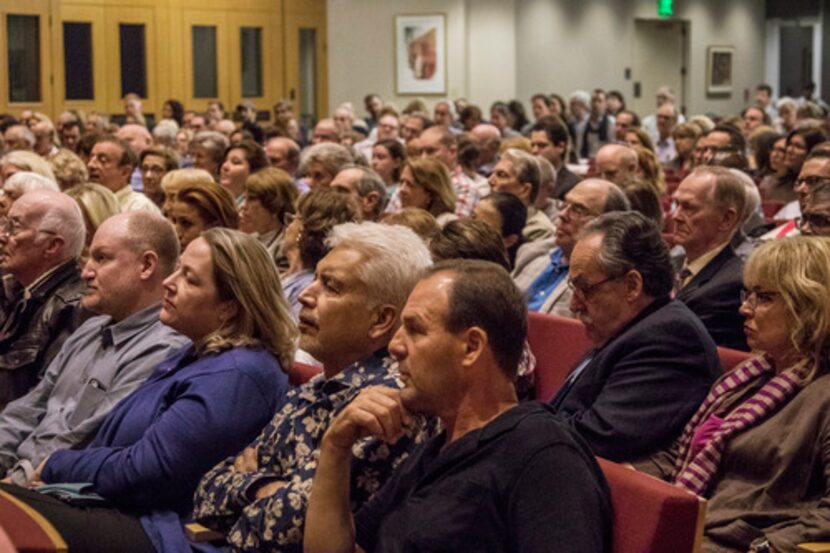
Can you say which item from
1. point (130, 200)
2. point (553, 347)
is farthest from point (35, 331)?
point (130, 200)

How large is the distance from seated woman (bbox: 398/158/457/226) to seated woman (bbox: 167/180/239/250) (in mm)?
1592

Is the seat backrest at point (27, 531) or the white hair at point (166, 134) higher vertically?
the white hair at point (166, 134)

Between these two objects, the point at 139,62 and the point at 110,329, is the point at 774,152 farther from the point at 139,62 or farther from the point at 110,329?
the point at 139,62

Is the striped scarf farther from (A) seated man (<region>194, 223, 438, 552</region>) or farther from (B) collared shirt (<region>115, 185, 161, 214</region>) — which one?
(B) collared shirt (<region>115, 185, 161, 214</region>)

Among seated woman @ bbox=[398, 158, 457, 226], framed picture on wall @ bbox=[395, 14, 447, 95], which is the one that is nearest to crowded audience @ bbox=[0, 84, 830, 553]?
seated woman @ bbox=[398, 158, 457, 226]

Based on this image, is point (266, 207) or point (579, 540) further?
point (266, 207)

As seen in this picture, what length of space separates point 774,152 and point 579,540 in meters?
7.50

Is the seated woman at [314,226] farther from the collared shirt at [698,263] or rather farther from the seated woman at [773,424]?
the seated woman at [773,424]

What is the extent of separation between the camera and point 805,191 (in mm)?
6273

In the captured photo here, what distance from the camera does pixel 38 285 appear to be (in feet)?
16.5

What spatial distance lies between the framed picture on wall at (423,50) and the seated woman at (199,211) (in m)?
14.8

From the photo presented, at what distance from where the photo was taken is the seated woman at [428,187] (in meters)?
7.22

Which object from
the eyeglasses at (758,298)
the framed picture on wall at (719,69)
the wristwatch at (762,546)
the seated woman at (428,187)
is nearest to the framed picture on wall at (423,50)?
the framed picture on wall at (719,69)

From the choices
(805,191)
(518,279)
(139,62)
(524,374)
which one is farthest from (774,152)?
(139,62)
